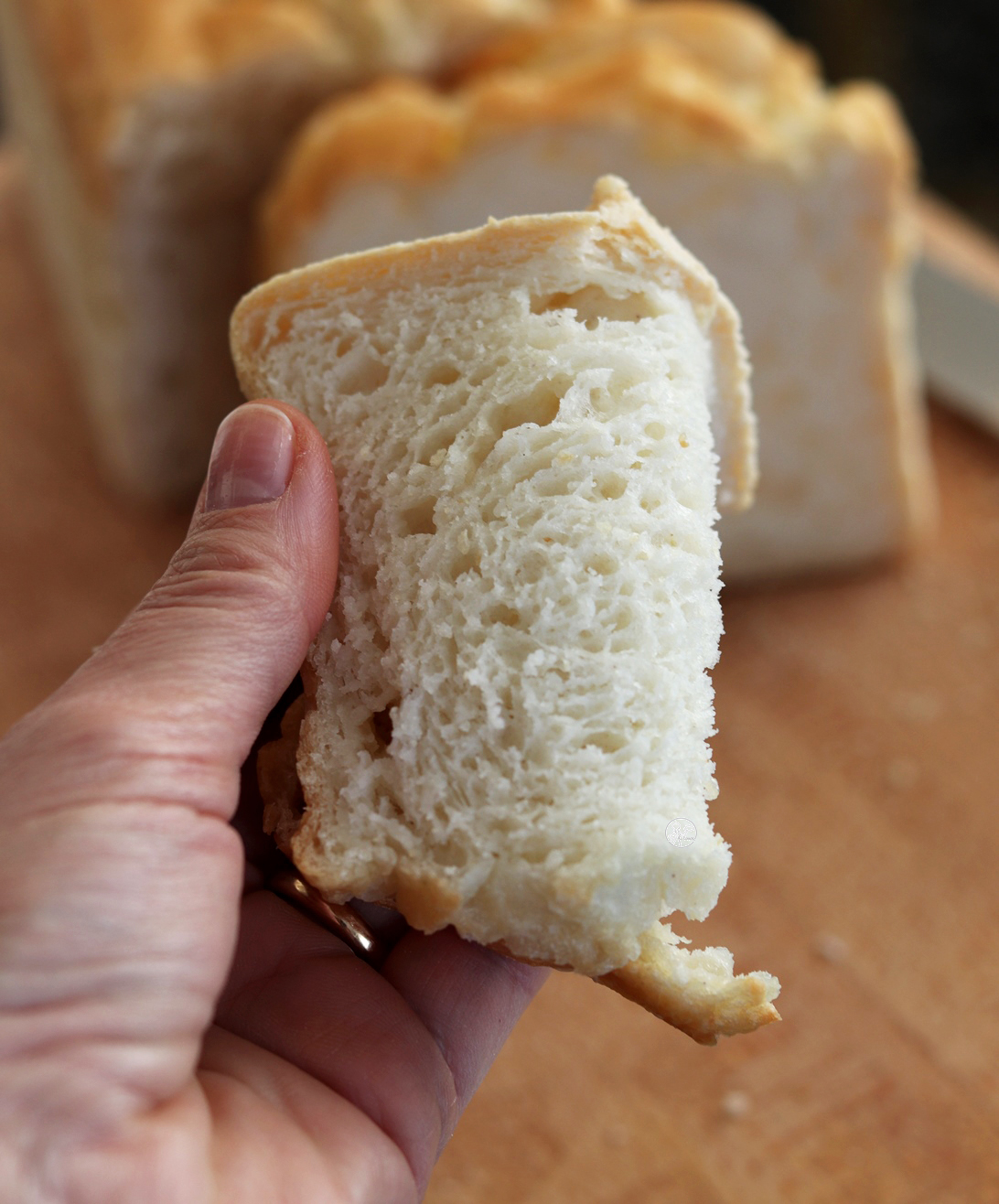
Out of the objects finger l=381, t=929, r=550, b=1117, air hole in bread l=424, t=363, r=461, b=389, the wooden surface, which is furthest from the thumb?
the wooden surface

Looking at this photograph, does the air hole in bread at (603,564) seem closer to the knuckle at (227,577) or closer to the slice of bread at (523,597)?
the slice of bread at (523,597)

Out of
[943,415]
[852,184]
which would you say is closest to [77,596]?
[852,184]

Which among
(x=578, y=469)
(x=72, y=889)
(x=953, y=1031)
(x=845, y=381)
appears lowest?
(x=953, y=1031)

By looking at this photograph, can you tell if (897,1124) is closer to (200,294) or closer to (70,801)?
(70,801)

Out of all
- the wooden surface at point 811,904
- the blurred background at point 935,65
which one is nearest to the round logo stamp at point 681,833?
the wooden surface at point 811,904

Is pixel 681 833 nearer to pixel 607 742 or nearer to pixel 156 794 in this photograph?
pixel 607 742

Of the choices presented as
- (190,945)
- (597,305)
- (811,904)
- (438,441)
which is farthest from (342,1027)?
(811,904)
